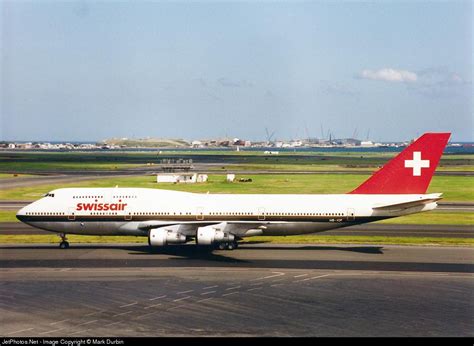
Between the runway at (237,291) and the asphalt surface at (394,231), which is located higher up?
the asphalt surface at (394,231)

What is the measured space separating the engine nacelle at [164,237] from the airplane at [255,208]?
1002mm

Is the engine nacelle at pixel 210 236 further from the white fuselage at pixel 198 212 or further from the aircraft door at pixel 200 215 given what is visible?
the aircraft door at pixel 200 215

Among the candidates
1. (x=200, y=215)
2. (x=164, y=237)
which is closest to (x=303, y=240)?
(x=200, y=215)

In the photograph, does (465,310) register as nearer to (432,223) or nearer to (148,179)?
(432,223)

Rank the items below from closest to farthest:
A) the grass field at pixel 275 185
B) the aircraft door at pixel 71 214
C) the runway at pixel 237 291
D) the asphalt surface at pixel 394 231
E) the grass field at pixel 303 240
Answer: the runway at pixel 237 291, the aircraft door at pixel 71 214, the grass field at pixel 303 240, the asphalt surface at pixel 394 231, the grass field at pixel 275 185

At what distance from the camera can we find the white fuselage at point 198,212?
48312 millimetres

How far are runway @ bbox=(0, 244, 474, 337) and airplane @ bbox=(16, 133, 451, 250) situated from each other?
7.10ft

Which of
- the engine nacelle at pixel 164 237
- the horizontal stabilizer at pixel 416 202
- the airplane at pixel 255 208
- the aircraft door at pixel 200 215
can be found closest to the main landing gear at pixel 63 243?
the airplane at pixel 255 208

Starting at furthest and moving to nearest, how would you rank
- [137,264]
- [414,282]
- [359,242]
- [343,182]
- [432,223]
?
1. [343,182]
2. [432,223]
3. [359,242]
4. [137,264]
5. [414,282]

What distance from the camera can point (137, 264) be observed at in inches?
1684

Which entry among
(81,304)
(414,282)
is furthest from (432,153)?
(81,304)

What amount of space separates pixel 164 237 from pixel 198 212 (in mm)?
4077

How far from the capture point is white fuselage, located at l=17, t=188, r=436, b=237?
159 ft
